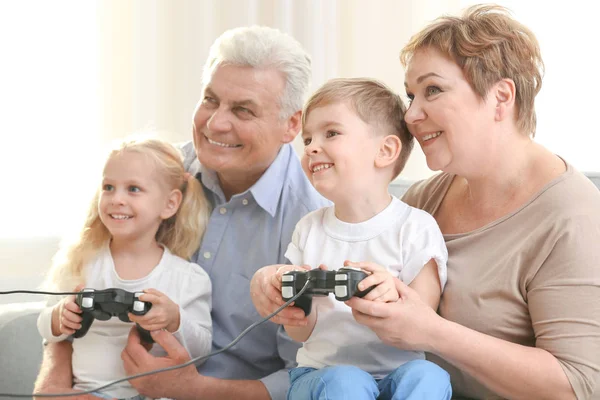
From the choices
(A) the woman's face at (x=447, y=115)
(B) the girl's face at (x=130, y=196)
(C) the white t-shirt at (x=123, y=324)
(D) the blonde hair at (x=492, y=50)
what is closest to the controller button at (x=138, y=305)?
(C) the white t-shirt at (x=123, y=324)

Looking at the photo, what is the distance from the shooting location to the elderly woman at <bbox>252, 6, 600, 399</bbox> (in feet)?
4.47

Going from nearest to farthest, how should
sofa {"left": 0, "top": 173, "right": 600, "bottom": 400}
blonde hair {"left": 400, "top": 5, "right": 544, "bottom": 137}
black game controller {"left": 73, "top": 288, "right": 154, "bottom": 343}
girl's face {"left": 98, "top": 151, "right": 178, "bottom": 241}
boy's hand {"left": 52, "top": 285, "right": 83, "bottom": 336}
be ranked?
blonde hair {"left": 400, "top": 5, "right": 544, "bottom": 137} → black game controller {"left": 73, "top": 288, "right": 154, "bottom": 343} → boy's hand {"left": 52, "top": 285, "right": 83, "bottom": 336} → girl's face {"left": 98, "top": 151, "right": 178, "bottom": 241} → sofa {"left": 0, "top": 173, "right": 600, "bottom": 400}

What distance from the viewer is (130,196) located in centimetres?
184

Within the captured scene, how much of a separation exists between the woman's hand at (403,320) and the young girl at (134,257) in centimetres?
54

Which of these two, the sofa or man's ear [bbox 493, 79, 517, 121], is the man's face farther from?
man's ear [bbox 493, 79, 517, 121]

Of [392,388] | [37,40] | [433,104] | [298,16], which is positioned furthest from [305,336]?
[37,40]

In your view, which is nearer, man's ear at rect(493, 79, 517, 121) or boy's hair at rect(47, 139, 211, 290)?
man's ear at rect(493, 79, 517, 121)

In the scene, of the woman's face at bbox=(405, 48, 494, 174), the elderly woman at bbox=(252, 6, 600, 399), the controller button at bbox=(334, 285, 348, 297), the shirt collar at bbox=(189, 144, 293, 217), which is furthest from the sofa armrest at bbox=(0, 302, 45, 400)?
the woman's face at bbox=(405, 48, 494, 174)

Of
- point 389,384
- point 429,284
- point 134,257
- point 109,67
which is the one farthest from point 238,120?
point 109,67

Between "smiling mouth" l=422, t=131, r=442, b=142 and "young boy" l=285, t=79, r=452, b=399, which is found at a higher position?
"smiling mouth" l=422, t=131, r=442, b=142

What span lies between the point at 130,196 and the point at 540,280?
932mm

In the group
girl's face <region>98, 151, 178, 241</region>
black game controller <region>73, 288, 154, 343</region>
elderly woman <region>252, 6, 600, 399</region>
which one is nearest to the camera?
elderly woman <region>252, 6, 600, 399</region>

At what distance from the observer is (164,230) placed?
6.31 ft

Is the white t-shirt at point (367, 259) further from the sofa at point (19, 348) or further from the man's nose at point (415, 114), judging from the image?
the sofa at point (19, 348)
